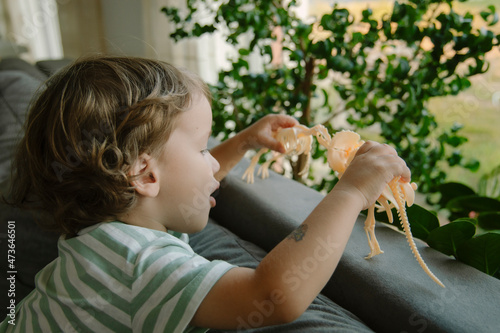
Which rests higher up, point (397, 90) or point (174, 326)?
point (397, 90)

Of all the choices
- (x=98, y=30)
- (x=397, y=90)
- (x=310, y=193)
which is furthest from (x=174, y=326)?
(x=98, y=30)

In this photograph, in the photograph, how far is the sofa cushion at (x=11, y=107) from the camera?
4.29 ft

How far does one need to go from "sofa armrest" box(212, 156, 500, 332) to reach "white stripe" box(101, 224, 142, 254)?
244 mm

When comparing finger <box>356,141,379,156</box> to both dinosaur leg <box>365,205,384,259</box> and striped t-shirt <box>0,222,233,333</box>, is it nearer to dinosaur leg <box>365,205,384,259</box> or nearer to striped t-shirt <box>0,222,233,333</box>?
dinosaur leg <box>365,205,384,259</box>

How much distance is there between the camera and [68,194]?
0.67 m

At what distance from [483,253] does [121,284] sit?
566mm

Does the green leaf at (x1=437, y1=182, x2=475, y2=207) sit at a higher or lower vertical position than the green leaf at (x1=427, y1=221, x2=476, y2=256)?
lower

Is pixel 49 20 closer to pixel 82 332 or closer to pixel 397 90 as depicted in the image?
pixel 397 90

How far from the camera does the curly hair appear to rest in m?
0.62

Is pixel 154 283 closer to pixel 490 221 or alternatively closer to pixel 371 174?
pixel 371 174

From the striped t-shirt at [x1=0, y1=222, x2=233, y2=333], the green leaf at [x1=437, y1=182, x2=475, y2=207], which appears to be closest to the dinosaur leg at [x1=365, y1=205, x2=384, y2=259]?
the striped t-shirt at [x1=0, y1=222, x2=233, y2=333]

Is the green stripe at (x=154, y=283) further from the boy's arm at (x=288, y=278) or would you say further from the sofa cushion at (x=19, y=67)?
the sofa cushion at (x=19, y=67)

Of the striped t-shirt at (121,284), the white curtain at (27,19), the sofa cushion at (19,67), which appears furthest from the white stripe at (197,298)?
the white curtain at (27,19)

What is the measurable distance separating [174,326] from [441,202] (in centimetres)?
81
